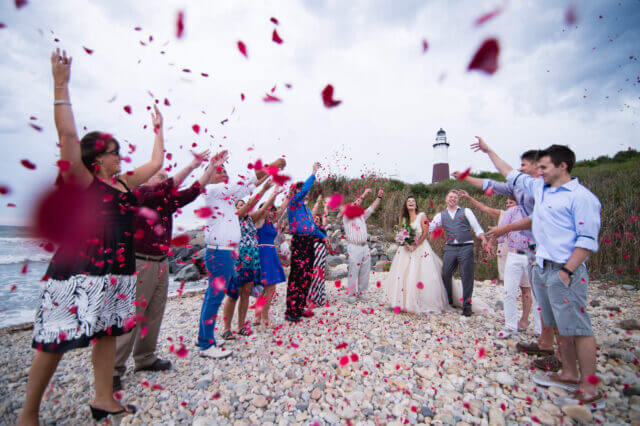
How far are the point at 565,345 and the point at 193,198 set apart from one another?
3.97m

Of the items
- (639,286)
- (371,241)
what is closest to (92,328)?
(639,286)

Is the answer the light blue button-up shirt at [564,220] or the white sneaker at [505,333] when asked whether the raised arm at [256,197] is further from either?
the white sneaker at [505,333]

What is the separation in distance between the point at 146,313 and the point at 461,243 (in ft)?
16.1

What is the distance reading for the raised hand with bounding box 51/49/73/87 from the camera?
6.43ft

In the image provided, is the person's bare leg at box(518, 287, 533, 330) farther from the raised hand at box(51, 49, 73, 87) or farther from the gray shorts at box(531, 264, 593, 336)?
the raised hand at box(51, 49, 73, 87)

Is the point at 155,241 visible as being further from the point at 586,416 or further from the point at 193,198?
the point at 586,416

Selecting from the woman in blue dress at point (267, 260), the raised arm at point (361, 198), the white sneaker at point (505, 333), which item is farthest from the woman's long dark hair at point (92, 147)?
the white sneaker at point (505, 333)

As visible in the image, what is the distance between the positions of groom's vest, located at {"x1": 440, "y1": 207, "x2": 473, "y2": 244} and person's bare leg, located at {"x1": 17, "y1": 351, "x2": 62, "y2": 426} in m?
5.38

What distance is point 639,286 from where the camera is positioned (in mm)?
7117

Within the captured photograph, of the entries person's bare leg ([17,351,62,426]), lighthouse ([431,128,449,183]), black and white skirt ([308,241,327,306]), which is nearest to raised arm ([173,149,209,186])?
person's bare leg ([17,351,62,426])

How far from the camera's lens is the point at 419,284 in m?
5.47

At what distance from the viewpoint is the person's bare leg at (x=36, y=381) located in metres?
2.03

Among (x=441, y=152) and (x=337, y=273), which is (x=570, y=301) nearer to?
(x=337, y=273)

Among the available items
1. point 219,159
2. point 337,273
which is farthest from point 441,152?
point 219,159
